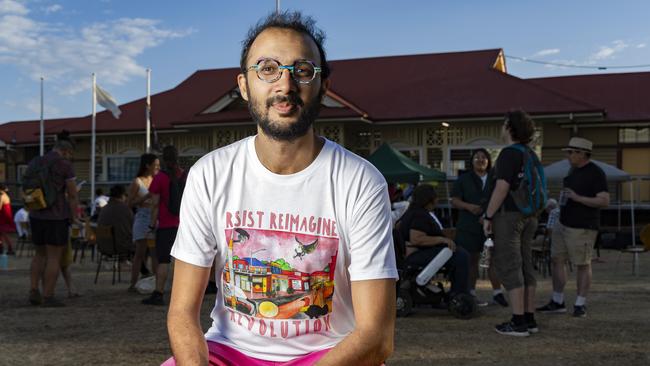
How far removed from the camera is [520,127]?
244 inches

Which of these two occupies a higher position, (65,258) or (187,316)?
(187,316)

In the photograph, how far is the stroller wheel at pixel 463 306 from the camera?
7203 millimetres

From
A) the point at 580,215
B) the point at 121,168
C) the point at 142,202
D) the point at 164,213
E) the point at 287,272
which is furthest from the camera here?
the point at 121,168

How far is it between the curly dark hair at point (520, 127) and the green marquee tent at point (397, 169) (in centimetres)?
893

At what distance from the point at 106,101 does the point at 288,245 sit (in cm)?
Result: 2503

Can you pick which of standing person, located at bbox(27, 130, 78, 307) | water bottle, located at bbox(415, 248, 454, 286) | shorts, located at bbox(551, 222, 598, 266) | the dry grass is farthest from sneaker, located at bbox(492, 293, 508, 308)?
standing person, located at bbox(27, 130, 78, 307)

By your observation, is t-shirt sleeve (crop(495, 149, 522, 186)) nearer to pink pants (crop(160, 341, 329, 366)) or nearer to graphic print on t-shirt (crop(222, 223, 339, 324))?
graphic print on t-shirt (crop(222, 223, 339, 324))

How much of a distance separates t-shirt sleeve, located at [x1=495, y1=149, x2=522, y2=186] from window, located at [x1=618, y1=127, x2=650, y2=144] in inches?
703

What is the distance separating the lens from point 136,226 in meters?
9.26

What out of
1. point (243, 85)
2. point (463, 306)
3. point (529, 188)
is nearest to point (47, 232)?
point (463, 306)

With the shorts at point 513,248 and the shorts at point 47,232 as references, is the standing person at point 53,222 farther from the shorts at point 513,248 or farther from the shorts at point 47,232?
the shorts at point 513,248

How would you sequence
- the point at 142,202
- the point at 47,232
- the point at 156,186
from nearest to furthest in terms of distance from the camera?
the point at 47,232, the point at 156,186, the point at 142,202

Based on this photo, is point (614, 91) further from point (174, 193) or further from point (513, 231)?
point (174, 193)

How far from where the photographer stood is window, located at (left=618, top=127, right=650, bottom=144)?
21969mm
